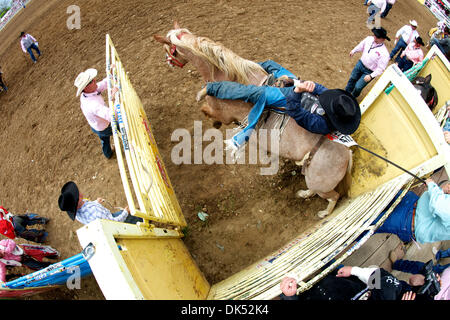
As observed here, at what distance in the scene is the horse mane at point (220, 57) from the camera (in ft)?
9.80

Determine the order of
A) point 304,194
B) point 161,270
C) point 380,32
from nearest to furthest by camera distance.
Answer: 1. point 161,270
2. point 304,194
3. point 380,32

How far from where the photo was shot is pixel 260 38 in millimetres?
5949

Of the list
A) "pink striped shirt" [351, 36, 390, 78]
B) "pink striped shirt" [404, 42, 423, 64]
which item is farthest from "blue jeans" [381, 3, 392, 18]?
"pink striped shirt" [351, 36, 390, 78]

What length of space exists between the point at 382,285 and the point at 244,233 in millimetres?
1883

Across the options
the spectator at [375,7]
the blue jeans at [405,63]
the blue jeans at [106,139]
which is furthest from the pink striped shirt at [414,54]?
the blue jeans at [106,139]

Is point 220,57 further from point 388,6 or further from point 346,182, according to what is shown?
point 388,6

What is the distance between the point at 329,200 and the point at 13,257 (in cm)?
424

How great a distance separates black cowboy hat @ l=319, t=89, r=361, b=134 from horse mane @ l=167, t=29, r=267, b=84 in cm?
99

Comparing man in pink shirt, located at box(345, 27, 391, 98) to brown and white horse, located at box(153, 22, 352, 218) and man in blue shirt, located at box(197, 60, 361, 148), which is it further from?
brown and white horse, located at box(153, 22, 352, 218)

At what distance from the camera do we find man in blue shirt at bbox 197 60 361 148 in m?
2.50

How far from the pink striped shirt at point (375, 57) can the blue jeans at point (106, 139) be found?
4.36 metres

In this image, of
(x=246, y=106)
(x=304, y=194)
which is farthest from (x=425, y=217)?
(x=246, y=106)

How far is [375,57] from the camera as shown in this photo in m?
4.21

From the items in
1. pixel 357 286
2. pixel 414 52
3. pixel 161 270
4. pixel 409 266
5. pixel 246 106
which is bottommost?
pixel 409 266
